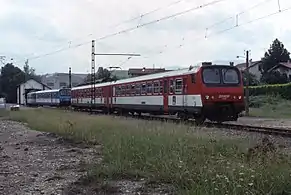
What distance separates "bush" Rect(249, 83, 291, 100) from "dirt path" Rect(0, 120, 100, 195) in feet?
115

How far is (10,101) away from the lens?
119m

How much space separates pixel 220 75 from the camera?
21656mm

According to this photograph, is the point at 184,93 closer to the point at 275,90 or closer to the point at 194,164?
the point at 194,164

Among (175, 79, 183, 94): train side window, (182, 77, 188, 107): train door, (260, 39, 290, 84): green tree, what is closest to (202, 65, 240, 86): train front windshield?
(182, 77, 188, 107): train door

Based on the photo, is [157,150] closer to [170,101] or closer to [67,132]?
[67,132]

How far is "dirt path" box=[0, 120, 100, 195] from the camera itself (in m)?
8.91

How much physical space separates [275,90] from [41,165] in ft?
136

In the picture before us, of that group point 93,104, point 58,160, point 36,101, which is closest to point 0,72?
point 36,101

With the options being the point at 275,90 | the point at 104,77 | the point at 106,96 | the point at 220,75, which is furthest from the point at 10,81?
the point at 220,75

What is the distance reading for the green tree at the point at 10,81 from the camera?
11444 cm

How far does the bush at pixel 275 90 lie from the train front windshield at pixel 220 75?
1094 inches

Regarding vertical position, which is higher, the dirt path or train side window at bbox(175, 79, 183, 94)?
train side window at bbox(175, 79, 183, 94)

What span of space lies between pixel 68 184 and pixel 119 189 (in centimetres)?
114

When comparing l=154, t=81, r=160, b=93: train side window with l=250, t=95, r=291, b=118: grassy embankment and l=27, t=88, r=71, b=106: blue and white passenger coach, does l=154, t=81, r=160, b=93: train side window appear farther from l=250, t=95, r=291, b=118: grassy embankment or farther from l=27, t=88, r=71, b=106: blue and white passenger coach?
l=27, t=88, r=71, b=106: blue and white passenger coach
